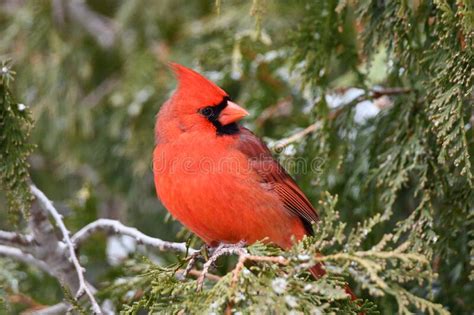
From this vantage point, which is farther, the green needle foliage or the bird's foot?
the green needle foliage

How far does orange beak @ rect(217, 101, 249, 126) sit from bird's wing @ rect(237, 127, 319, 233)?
0.30ft

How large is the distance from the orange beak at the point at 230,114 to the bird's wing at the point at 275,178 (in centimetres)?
9

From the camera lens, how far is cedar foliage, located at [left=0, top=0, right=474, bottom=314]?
85.4 inches

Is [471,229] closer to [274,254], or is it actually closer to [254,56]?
[274,254]

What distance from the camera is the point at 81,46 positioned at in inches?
194

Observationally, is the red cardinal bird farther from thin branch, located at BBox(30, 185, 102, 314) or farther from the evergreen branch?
the evergreen branch

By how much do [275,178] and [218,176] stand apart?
35 centimetres

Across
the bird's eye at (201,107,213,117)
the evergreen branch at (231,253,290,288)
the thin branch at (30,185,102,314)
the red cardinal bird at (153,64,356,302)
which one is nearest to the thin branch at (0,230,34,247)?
the thin branch at (30,185,102,314)

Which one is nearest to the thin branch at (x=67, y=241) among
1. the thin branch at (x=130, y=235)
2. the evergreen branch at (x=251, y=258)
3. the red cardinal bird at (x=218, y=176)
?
the thin branch at (x=130, y=235)

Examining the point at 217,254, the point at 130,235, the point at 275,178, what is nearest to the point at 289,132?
the point at 275,178

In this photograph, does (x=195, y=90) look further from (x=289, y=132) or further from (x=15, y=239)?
(x=15, y=239)

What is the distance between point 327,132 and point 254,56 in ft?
3.99

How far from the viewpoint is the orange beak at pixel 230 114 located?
3135mm

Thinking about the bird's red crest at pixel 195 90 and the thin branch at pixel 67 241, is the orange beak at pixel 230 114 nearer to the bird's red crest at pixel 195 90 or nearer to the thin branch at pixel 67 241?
the bird's red crest at pixel 195 90
